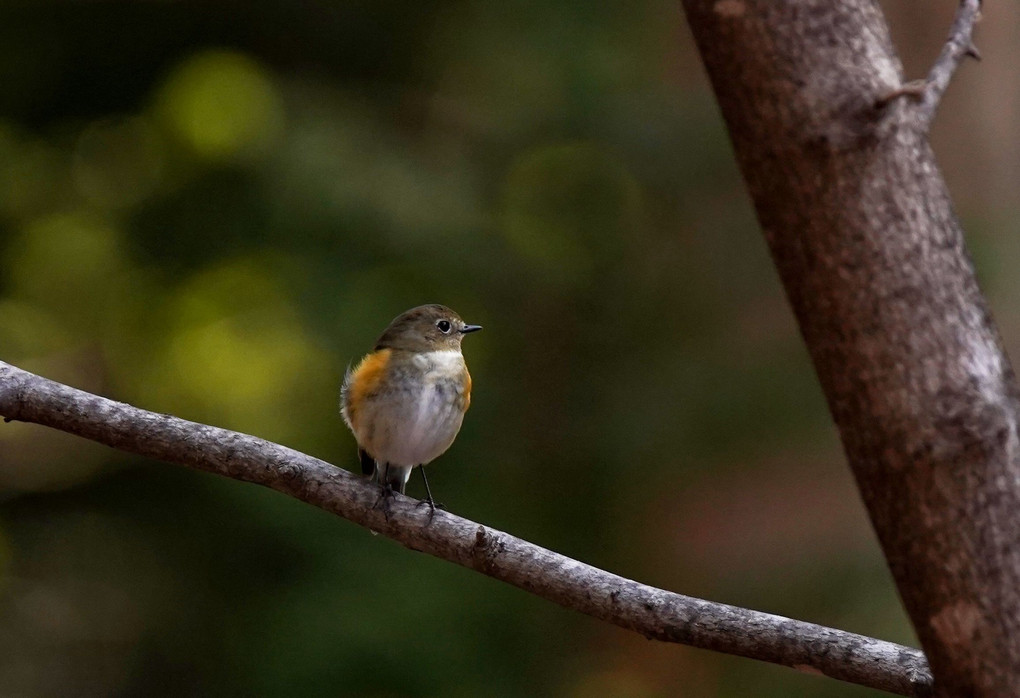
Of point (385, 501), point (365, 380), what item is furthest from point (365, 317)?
point (385, 501)

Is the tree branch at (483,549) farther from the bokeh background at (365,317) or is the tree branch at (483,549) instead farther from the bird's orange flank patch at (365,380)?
the bokeh background at (365,317)

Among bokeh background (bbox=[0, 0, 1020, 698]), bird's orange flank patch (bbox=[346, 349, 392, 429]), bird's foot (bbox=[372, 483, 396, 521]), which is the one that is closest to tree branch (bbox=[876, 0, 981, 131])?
bird's foot (bbox=[372, 483, 396, 521])

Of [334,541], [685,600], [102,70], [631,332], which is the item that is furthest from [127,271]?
[685,600]

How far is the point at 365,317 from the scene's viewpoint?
5734mm

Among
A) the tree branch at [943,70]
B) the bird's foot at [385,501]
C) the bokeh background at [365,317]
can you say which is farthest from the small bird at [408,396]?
the tree branch at [943,70]

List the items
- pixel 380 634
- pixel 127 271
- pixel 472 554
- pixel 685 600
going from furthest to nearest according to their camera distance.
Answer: pixel 127 271 → pixel 380 634 → pixel 472 554 → pixel 685 600

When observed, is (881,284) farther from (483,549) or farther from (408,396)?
(408,396)

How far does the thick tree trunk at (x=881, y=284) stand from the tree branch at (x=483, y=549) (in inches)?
29.8

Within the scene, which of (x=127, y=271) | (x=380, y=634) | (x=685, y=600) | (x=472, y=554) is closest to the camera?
(x=685, y=600)

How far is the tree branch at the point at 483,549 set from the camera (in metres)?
2.32

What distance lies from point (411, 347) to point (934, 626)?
2.87 metres

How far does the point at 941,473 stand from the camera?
1.56 meters

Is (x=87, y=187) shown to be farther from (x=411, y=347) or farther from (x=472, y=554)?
(x=472, y=554)

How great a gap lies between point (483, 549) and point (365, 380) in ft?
5.23
